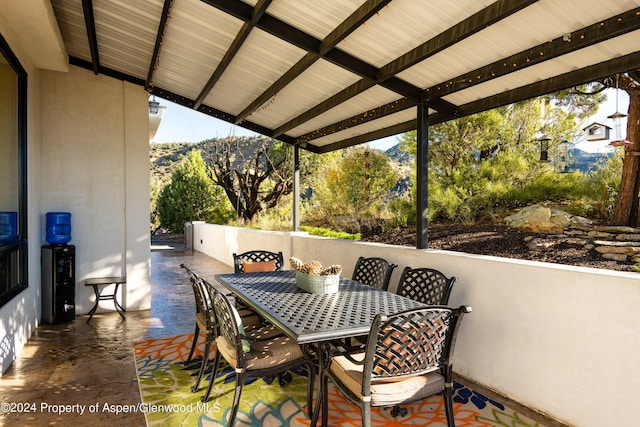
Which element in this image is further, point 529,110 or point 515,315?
point 529,110

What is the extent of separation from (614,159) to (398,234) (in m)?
4.42

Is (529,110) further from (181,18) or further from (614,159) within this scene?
(181,18)

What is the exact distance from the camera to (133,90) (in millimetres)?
5711

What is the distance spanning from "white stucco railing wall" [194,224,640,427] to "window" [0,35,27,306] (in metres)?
4.05

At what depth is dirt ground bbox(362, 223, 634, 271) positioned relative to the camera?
624 centimetres

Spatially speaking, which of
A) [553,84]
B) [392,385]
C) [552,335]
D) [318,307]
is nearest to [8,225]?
[318,307]

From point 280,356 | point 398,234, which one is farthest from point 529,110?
point 280,356

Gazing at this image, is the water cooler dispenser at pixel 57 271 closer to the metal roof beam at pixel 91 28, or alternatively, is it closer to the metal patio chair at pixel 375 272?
the metal roof beam at pixel 91 28

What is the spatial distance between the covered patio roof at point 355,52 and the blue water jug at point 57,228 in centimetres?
200

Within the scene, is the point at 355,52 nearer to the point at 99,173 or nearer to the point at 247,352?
the point at 247,352

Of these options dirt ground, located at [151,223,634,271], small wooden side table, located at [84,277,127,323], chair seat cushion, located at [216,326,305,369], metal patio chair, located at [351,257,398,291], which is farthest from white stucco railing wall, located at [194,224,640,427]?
small wooden side table, located at [84,277,127,323]

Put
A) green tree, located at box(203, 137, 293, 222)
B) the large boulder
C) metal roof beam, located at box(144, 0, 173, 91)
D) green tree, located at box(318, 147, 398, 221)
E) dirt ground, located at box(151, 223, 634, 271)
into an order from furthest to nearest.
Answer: green tree, located at box(203, 137, 293, 222), green tree, located at box(318, 147, 398, 221), the large boulder, dirt ground, located at box(151, 223, 634, 271), metal roof beam, located at box(144, 0, 173, 91)

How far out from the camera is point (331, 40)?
11.3ft

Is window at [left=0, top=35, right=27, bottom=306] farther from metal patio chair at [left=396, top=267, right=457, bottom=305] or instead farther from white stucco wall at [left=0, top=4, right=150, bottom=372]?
metal patio chair at [left=396, top=267, right=457, bottom=305]
